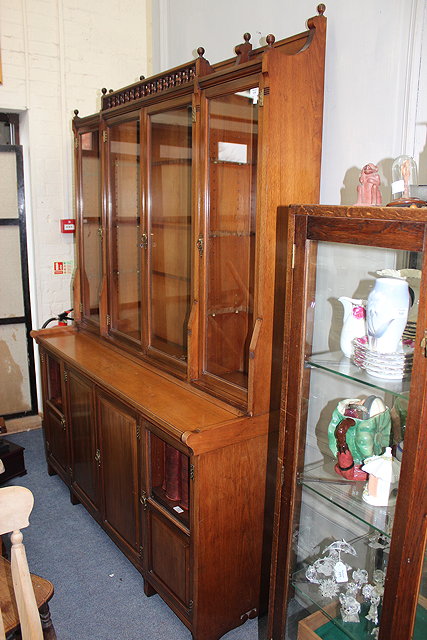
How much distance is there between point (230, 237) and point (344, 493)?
43.7 inches

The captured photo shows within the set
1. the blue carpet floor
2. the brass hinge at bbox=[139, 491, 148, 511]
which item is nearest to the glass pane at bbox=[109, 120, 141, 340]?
the brass hinge at bbox=[139, 491, 148, 511]

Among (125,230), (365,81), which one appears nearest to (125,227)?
(125,230)

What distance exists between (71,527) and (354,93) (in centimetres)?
258

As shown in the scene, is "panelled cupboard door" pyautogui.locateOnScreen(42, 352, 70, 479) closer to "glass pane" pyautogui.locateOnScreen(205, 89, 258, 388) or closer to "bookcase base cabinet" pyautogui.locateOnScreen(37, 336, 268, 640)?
"bookcase base cabinet" pyautogui.locateOnScreen(37, 336, 268, 640)

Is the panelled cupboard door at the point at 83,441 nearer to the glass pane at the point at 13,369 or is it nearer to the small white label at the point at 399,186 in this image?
the glass pane at the point at 13,369

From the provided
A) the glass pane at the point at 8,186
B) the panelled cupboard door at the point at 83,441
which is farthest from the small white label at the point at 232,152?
the glass pane at the point at 8,186

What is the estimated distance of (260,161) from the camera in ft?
6.32

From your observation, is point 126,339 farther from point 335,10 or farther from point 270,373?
point 335,10

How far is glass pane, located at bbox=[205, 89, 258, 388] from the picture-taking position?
2.13 metres

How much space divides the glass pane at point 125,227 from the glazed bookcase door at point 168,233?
0.57 ft

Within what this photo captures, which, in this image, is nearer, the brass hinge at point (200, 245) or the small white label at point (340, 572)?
the small white label at point (340, 572)

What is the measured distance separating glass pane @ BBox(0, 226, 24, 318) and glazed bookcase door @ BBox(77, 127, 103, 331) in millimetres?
806

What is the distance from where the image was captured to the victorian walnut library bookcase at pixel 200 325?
1995mm

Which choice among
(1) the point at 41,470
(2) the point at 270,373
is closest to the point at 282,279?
(2) the point at 270,373
